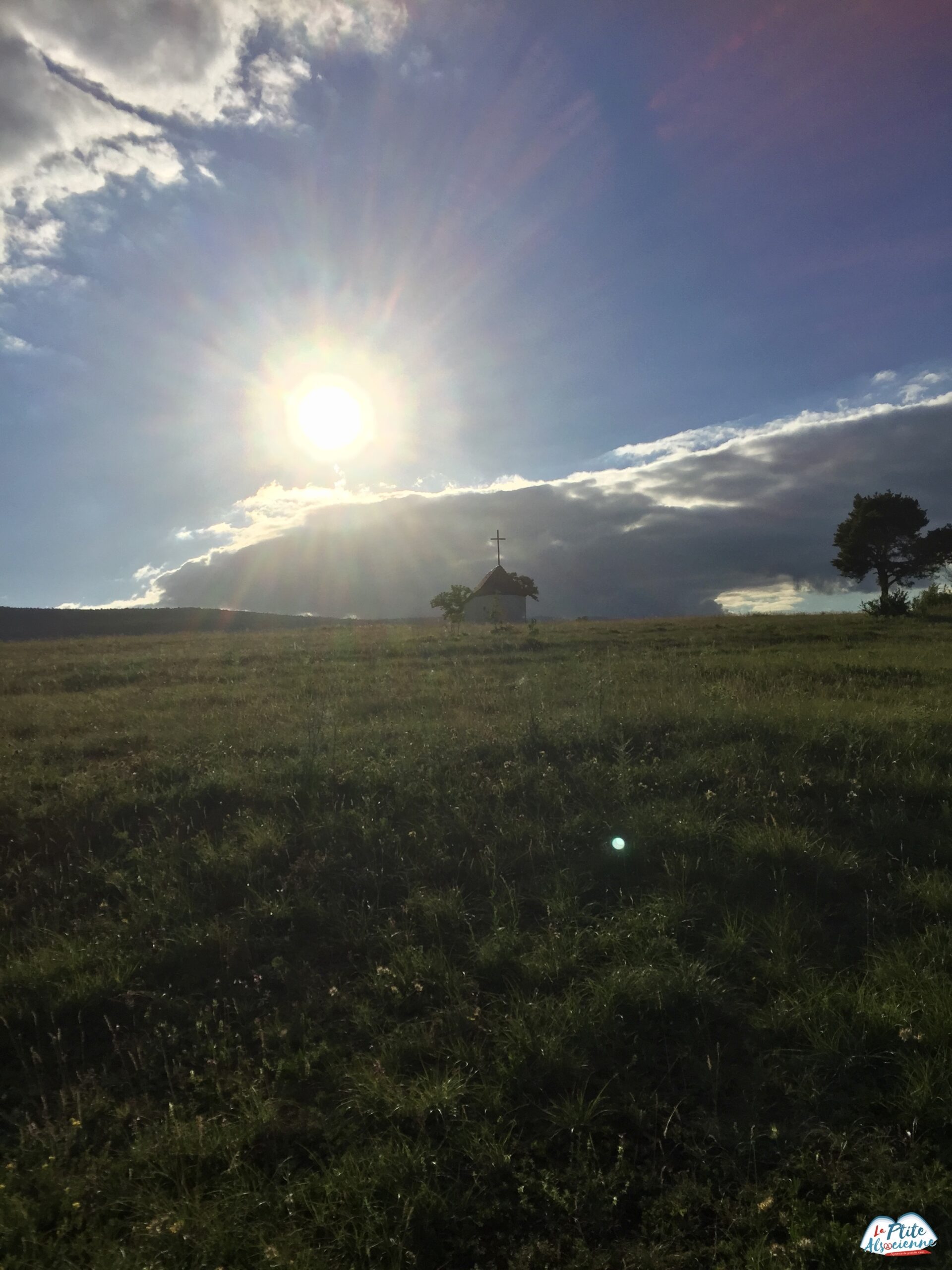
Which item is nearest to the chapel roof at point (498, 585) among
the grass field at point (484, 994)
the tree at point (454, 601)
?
the tree at point (454, 601)

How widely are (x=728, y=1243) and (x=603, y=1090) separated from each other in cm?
90

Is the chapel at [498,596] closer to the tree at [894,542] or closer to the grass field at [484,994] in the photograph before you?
the tree at [894,542]

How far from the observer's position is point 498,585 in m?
62.2

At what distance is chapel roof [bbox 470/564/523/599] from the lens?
61969 millimetres

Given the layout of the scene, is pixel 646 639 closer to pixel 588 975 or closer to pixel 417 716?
pixel 417 716

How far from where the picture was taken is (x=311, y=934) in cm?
524

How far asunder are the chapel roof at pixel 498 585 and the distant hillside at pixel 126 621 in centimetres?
623

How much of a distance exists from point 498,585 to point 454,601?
16.4 metres

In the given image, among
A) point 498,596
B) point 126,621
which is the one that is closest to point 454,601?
point 498,596

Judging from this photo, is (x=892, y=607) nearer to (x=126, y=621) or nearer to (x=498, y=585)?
(x=498, y=585)
